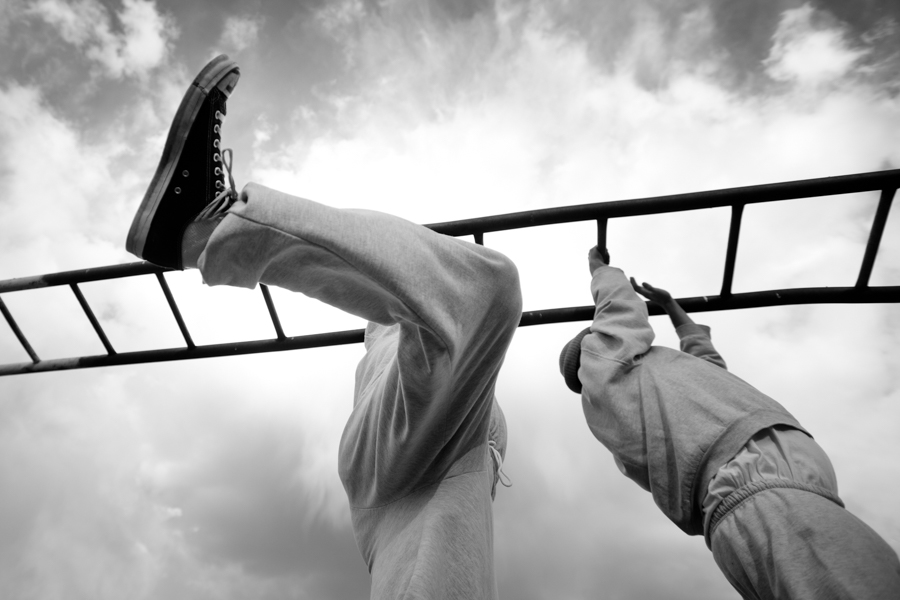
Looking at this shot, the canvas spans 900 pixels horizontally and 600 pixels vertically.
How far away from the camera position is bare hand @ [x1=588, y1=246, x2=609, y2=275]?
157cm

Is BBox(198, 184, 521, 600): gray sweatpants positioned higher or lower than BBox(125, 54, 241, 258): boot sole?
lower

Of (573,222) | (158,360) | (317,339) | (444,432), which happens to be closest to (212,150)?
(444,432)

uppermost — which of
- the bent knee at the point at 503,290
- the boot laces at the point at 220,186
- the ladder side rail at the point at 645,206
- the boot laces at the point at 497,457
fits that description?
the boot laces at the point at 220,186

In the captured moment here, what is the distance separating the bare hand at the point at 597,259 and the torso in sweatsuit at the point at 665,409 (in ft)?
0.70

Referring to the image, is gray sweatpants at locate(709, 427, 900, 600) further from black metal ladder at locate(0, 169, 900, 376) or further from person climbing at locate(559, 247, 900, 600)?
black metal ladder at locate(0, 169, 900, 376)

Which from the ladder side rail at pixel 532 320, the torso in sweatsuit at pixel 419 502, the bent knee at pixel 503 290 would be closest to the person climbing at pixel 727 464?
the ladder side rail at pixel 532 320

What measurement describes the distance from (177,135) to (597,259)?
117 centimetres

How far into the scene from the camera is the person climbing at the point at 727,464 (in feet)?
2.46

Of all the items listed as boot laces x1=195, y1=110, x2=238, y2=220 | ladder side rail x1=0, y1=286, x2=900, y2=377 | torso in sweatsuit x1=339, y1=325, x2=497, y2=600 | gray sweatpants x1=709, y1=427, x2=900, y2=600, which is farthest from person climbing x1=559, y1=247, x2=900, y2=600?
boot laces x1=195, y1=110, x2=238, y2=220

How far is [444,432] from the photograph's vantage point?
2.96ft

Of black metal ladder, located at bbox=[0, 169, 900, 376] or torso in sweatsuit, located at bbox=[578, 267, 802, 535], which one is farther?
black metal ladder, located at bbox=[0, 169, 900, 376]

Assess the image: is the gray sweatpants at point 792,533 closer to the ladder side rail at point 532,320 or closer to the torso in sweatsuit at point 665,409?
the torso in sweatsuit at point 665,409

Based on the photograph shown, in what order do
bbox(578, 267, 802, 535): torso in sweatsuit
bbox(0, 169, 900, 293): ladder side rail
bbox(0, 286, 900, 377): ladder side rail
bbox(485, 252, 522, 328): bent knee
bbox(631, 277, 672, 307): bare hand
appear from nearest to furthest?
1. bbox(485, 252, 522, 328): bent knee
2. bbox(578, 267, 802, 535): torso in sweatsuit
3. bbox(0, 169, 900, 293): ladder side rail
4. bbox(0, 286, 900, 377): ladder side rail
5. bbox(631, 277, 672, 307): bare hand

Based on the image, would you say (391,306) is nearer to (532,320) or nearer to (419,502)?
(419,502)
